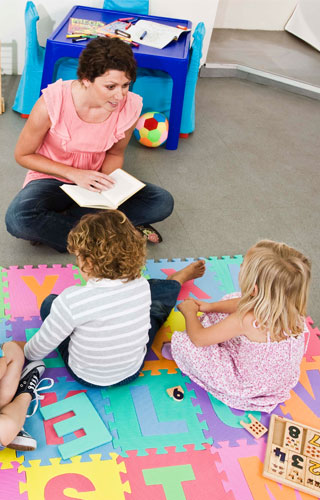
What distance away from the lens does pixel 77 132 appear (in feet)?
6.97

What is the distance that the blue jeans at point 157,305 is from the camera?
1.72 m

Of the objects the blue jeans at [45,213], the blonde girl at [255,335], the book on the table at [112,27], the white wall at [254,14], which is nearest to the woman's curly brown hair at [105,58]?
the blue jeans at [45,213]

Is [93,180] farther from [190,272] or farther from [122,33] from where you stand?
[122,33]

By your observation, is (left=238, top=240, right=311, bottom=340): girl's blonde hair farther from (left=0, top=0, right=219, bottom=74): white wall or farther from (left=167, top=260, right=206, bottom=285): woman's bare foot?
(left=0, top=0, right=219, bottom=74): white wall

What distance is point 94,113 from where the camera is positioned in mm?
2109

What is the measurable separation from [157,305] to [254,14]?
4060 millimetres

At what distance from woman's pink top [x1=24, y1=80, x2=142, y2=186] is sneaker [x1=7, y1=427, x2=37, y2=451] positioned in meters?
1.15

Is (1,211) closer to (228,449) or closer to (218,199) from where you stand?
(218,199)

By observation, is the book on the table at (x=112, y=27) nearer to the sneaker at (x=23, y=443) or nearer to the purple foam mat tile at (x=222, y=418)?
the purple foam mat tile at (x=222, y=418)

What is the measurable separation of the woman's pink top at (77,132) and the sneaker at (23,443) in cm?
115

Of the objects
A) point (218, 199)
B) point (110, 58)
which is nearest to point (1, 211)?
point (110, 58)

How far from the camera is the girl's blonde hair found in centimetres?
141

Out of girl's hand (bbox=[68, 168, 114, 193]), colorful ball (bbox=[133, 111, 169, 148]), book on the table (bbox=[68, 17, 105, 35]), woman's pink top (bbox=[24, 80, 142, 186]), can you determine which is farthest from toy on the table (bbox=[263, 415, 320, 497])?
book on the table (bbox=[68, 17, 105, 35])

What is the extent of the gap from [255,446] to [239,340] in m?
0.35
